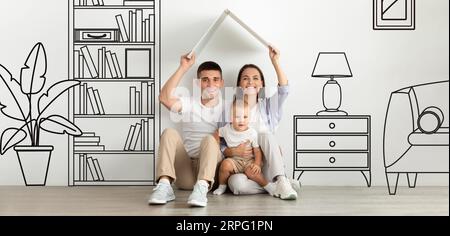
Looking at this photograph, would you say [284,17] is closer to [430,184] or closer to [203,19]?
[203,19]

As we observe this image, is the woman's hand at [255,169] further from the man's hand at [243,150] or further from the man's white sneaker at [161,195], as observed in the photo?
the man's white sneaker at [161,195]

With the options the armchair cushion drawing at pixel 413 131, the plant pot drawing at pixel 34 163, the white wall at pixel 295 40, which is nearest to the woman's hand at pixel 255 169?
the white wall at pixel 295 40

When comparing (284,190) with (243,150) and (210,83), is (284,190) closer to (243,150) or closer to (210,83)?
(243,150)

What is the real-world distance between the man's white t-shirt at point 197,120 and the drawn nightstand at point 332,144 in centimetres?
51

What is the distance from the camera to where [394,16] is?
12.6ft

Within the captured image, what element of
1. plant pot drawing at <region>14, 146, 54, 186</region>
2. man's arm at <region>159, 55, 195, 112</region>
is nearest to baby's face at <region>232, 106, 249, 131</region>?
man's arm at <region>159, 55, 195, 112</region>

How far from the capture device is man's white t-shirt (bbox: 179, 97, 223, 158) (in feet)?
12.3

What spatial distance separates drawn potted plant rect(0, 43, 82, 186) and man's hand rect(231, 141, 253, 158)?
3.28 ft

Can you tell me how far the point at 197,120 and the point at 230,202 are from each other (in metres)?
0.69

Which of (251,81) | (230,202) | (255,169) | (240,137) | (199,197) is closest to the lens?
(199,197)

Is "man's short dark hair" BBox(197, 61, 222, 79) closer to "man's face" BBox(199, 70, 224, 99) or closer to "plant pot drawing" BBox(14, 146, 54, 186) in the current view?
"man's face" BBox(199, 70, 224, 99)

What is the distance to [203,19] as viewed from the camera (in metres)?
3.82

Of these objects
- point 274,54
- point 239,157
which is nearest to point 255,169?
point 239,157

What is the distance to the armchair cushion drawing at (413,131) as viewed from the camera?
383 centimetres
